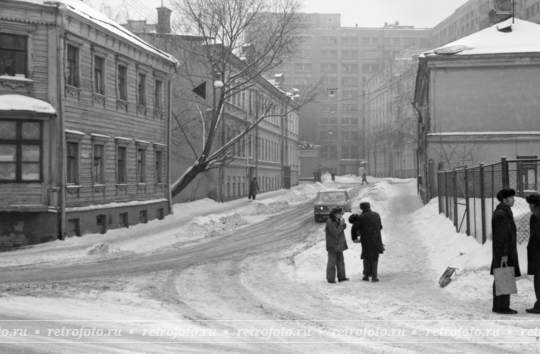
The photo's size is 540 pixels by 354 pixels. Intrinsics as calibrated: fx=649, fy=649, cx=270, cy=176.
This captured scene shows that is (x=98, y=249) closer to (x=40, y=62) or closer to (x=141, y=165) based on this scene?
(x=40, y=62)

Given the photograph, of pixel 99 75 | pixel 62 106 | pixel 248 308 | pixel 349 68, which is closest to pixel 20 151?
pixel 62 106

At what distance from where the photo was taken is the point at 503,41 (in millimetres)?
35625

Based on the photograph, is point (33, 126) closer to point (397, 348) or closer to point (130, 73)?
point (130, 73)

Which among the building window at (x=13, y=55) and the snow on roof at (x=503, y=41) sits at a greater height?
the snow on roof at (x=503, y=41)

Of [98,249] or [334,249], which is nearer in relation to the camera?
[334,249]

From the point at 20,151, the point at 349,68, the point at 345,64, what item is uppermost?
the point at 345,64

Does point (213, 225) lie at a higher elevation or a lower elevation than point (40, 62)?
lower

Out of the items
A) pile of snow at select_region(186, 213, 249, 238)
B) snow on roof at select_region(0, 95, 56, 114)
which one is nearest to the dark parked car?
pile of snow at select_region(186, 213, 249, 238)

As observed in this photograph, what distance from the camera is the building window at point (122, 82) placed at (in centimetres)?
2738

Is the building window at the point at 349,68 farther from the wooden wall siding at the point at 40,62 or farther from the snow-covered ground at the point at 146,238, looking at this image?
the wooden wall siding at the point at 40,62

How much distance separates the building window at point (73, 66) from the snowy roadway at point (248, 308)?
8127 millimetres

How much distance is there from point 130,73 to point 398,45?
393 feet

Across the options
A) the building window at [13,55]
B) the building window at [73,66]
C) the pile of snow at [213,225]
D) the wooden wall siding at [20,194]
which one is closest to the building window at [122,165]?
the pile of snow at [213,225]

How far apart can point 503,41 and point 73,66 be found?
23.6 m
